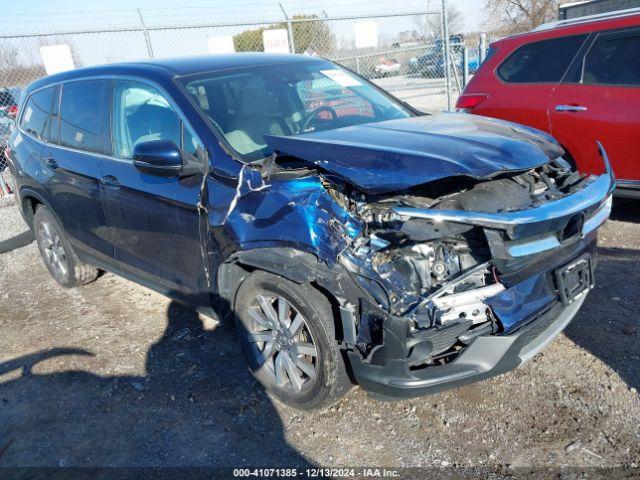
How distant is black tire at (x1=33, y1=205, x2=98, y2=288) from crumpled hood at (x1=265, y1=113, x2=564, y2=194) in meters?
2.77

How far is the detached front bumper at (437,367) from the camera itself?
8.23 feet

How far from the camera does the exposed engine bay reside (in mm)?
2508

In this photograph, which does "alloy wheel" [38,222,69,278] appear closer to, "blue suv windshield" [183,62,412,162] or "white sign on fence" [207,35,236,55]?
"blue suv windshield" [183,62,412,162]

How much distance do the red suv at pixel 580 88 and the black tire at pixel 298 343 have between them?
3.36m

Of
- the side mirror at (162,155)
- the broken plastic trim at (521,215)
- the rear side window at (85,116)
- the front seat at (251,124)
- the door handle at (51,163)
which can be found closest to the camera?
the broken plastic trim at (521,215)

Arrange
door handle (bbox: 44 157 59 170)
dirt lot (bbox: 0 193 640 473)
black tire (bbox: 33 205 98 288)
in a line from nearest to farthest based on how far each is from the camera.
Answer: dirt lot (bbox: 0 193 640 473), door handle (bbox: 44 157 59 170), black tire (bbox: 33 205 98 288)

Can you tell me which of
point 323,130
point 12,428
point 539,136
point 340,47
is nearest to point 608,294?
point 539,136

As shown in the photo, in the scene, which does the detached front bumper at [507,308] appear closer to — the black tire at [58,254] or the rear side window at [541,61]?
the rear side window at [541,61]

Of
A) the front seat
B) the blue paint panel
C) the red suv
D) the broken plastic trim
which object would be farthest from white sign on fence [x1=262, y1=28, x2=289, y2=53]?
the broken plastic trim

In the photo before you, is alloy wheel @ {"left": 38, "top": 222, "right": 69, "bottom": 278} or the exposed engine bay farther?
alloy wheel @ {"left": 38, "top": 222, "right": 69, "bottom": 278}

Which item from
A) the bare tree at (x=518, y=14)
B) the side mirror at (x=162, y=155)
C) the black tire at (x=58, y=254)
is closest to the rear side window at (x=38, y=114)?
the black tire at (x=58, y=254)

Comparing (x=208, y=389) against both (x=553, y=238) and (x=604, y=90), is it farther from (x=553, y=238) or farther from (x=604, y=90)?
(x=604, y=90)

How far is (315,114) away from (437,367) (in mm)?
1977

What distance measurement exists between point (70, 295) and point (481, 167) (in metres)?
4.11
